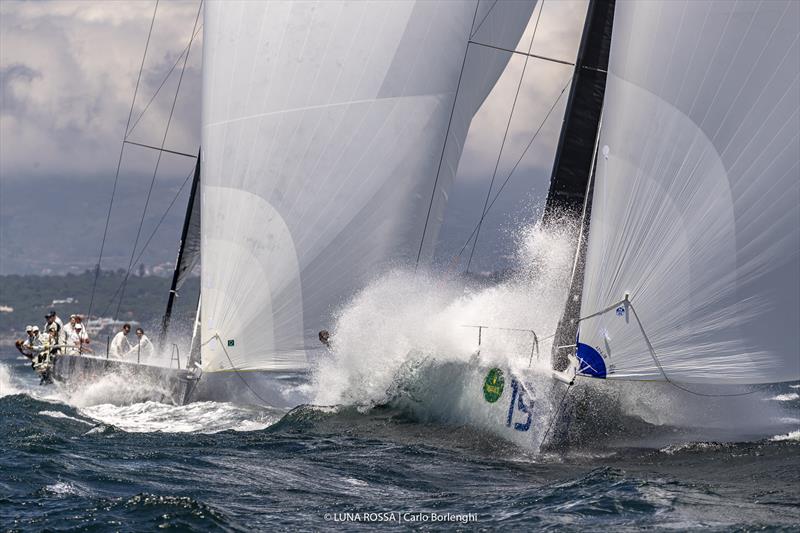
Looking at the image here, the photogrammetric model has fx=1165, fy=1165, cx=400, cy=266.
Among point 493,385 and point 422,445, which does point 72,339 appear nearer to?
point 422,445

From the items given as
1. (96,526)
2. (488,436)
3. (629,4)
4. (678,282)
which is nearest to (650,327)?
(678,282)

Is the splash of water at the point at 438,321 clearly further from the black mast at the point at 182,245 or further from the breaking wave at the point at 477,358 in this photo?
the black mast at the point at 182,245

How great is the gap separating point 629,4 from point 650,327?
310cm

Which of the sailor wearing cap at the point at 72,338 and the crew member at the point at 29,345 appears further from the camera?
the crew member at the point at 29,345

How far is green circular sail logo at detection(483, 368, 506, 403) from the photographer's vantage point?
1251 cm

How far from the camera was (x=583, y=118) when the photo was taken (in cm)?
1293

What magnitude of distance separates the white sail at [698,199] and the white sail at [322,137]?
4632mm

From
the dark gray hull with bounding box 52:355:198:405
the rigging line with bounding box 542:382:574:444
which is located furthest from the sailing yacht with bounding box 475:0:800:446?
the dark gray hull with bounding box 52:355:198:405

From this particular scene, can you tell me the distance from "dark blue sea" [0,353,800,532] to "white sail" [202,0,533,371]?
1.91 m

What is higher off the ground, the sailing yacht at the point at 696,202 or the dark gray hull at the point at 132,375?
the sailing yacht at the point at 696,202

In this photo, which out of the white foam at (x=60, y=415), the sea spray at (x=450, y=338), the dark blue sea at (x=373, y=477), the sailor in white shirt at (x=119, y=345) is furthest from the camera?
the sailor in white shirt at (x=119, y=345)

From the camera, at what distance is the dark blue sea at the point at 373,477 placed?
8438 millimetres

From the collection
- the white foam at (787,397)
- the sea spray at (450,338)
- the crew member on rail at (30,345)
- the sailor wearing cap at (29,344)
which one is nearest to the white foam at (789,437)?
the sea spray at (450,338)

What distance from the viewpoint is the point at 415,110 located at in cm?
1562
